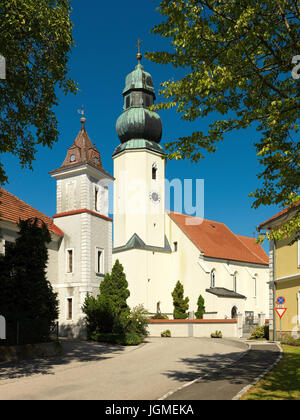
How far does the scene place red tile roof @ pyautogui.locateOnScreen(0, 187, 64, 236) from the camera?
24.7 meters

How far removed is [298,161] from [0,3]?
27.4ft

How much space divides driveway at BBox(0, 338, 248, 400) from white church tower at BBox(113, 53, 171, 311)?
2340 centimetres

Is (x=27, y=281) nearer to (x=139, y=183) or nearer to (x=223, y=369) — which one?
(x=223, y=369)

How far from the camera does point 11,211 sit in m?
25.4

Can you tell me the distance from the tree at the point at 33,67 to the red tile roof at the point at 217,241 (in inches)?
1365

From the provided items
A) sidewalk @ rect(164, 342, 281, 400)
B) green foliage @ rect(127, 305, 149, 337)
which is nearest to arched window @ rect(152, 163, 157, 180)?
green foliage @ rect(127, 305, 149, 337)

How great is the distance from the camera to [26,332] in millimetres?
17859

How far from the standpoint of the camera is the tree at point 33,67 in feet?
38.8

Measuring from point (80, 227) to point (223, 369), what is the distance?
17.1m

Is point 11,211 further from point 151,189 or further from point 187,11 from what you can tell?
point 151,189

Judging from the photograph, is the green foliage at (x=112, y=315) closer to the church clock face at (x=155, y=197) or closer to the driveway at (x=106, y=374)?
the driveway at (x=106, y=374)

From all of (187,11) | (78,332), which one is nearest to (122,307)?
(78,332)

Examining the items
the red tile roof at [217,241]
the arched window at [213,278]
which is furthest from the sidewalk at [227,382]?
the red tile roof at [217,241]

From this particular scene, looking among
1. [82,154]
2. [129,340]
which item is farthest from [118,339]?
[82,154]
